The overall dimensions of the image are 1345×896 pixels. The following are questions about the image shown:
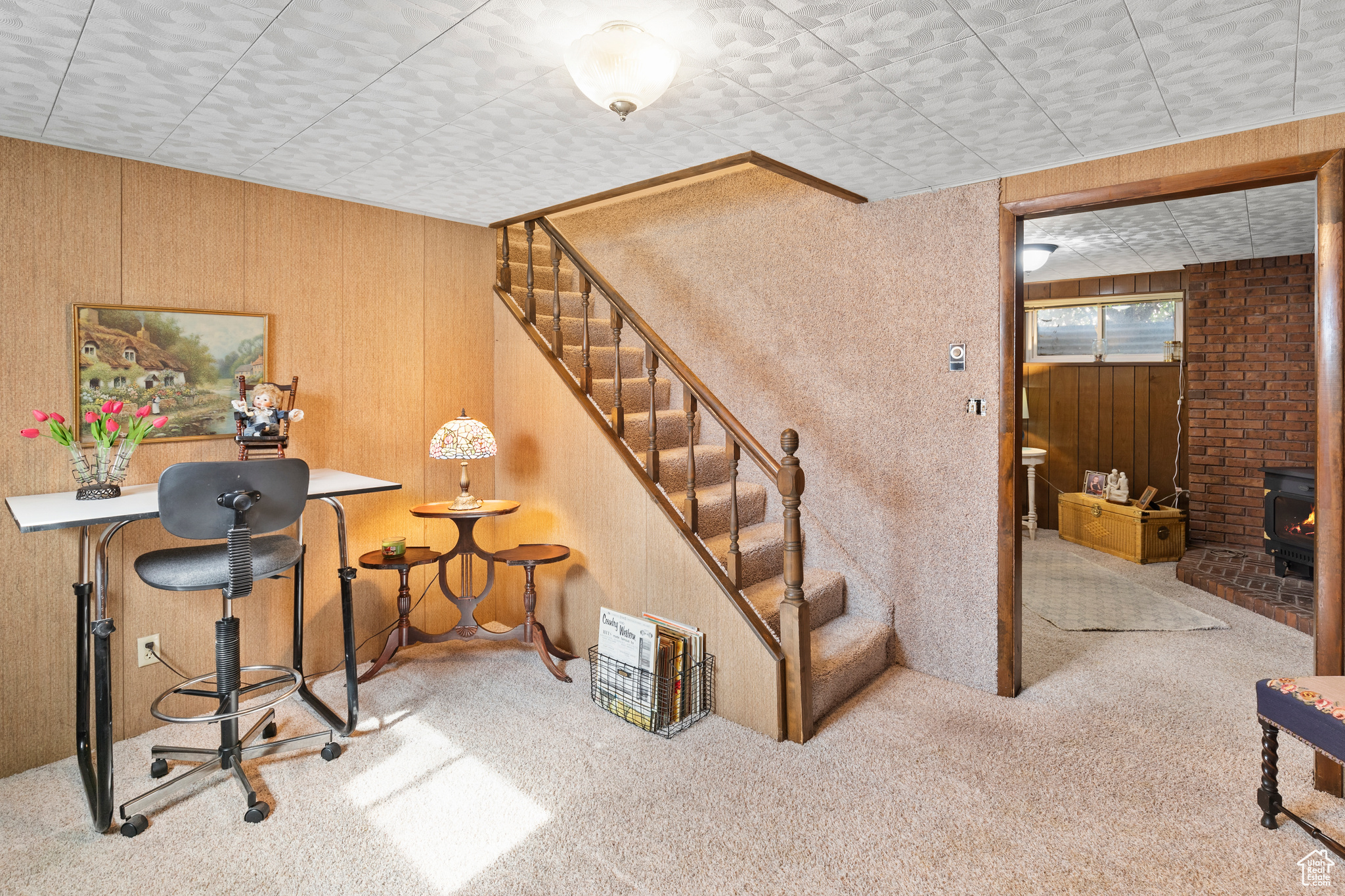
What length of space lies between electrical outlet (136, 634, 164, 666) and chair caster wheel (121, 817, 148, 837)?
31.6 inches

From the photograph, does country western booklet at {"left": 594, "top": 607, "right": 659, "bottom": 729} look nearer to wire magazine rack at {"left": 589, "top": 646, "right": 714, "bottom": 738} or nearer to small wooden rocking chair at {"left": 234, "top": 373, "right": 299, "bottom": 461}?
wire magazine rack at {"left": 589, "top": 646, "right": 714, "bottom": 738}

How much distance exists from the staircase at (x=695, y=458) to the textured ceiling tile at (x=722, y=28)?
1440mm

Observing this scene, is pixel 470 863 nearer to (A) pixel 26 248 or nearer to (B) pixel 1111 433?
(A) pixel 26 248

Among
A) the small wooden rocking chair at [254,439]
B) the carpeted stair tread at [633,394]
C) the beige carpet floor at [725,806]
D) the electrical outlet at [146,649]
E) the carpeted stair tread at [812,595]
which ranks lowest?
the beige carpet floor at [725,806]

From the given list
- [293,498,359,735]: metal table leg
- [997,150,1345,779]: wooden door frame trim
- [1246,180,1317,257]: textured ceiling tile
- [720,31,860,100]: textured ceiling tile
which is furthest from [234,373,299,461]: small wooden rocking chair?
[1246,180,1317,257]: textured ceiling tile

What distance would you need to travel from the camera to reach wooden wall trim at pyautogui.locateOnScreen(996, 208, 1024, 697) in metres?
2.88

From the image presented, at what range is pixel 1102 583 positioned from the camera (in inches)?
184

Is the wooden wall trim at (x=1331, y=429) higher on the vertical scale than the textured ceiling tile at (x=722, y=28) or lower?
lower

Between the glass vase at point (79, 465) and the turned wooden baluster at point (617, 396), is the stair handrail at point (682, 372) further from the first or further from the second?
the glass vase at point (79, 465)

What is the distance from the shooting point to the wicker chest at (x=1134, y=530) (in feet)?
17.1

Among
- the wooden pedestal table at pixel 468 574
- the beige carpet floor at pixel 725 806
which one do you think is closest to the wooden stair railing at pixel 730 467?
the beige carpet floor at pixel 725 806

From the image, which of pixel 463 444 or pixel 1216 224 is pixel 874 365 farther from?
pixel 1216 224

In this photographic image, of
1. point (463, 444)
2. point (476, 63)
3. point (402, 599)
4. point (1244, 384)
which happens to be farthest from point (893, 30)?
point (1244, 384)

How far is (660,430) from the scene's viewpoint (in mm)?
3814
